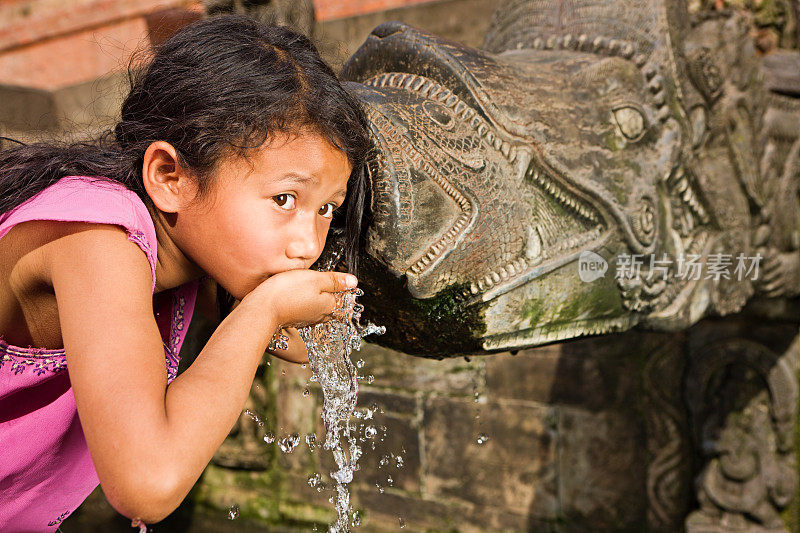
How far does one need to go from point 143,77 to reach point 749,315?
179cm

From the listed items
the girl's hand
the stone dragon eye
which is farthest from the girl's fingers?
the stone dragon eye

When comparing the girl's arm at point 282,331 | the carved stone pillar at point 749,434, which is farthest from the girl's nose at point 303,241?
the carved stone pillar at point 749,434

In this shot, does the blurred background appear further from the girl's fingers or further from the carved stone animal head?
the girl's fingers

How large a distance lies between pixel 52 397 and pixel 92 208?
420 millimetres

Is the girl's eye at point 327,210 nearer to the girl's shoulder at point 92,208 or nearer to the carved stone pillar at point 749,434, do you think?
the girl's shoulder at point 92,208

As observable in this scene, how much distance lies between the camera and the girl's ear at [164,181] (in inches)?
41.6

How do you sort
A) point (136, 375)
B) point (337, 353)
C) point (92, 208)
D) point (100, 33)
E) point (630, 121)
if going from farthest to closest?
point (100, 33), point (630, 121), point (337, 353), point (92, 208), point (136, 375)

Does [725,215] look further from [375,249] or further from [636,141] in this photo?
[375,249]

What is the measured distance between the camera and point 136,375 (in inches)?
32.8

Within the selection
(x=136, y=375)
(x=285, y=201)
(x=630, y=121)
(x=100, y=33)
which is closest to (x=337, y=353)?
A: (x=285, y=201)

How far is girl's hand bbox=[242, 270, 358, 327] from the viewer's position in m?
0.98

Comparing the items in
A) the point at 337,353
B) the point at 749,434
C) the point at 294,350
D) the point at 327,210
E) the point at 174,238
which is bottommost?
the point at 749,434

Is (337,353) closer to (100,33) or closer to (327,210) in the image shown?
(327,210)

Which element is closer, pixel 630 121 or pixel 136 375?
pixel 136 375
